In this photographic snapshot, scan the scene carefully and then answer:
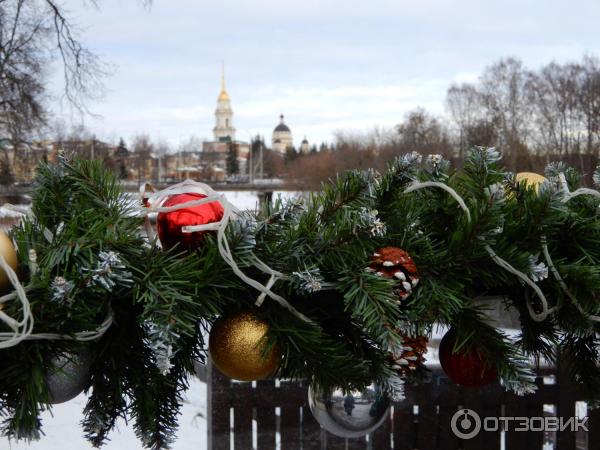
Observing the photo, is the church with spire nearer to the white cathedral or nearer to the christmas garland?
the white cathedral

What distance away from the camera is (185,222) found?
2.57 ft

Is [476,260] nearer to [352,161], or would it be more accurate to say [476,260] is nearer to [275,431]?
[275,431]

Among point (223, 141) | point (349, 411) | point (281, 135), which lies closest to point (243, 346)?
point (349, 411)

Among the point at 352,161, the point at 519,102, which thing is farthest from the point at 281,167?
the point at 519,102

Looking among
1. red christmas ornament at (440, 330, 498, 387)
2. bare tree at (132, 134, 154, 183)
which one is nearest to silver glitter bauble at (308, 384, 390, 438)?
red christmas ornament at (440, 330, 498, 387)

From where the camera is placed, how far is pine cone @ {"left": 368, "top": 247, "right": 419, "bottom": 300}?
0.78 meters

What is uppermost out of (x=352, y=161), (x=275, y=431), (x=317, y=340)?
(x=352, y=161)

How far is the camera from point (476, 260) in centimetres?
86

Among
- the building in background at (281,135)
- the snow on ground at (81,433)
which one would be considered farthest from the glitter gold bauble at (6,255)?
the building in background at (281,135)

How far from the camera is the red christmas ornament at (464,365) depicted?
3.15ft

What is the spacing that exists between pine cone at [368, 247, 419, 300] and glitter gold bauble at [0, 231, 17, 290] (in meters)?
0.44

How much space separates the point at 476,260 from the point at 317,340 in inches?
10.4

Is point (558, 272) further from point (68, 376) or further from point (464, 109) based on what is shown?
point (464, 109)

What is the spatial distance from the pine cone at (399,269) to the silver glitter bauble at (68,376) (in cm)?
40
